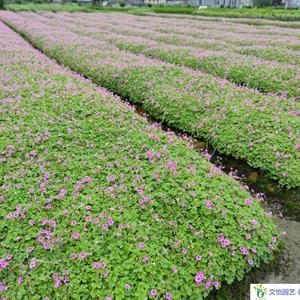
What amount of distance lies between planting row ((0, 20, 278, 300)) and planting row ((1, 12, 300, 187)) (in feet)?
5.40

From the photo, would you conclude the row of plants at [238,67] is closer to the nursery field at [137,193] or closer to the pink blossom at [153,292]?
the nursery field at [137,193]

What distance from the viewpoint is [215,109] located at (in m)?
9.24

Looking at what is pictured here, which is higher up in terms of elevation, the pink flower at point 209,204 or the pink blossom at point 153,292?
the pink flower at point 209,204

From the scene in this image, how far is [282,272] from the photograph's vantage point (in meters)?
4.95

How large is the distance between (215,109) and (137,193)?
486 cm

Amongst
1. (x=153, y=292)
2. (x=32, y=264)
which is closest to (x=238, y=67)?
(x=153, y=292)

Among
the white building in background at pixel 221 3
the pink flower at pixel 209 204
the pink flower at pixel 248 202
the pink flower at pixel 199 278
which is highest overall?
the pink flower at pixel 209 204

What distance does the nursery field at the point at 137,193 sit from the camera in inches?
165

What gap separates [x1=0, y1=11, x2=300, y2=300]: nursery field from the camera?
4191mm

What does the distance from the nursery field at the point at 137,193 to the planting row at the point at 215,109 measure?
0.04 m

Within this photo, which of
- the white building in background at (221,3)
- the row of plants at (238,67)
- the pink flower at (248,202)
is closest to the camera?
the pink flower at (248,202)

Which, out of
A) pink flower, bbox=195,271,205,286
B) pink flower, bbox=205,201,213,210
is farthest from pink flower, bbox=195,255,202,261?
pink flower, bbox=205,201,213,210

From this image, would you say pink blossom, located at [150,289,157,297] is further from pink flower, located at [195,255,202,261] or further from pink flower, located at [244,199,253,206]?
pink flower, located at [244,199,253,206]

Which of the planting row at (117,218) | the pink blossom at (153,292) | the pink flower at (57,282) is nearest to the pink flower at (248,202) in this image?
the planting row at (117,218)
